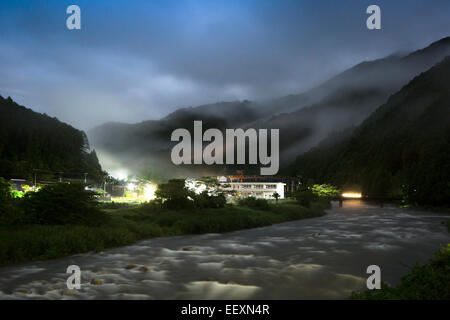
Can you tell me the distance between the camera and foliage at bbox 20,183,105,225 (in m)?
23.8

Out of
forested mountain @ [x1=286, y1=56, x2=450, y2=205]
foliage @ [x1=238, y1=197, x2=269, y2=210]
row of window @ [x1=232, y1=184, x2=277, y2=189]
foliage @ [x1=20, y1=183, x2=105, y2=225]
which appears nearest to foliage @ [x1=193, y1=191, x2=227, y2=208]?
foliage @ [x1=238, y1=197, x2=269, y2=210]

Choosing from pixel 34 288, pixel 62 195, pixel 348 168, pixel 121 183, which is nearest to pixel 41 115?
pixel 121 183

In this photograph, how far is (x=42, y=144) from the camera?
5974 inches

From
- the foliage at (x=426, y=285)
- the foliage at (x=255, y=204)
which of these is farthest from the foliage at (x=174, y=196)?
the foliage at (x=426, y=285)

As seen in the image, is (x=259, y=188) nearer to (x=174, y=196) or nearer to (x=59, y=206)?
(x=174, y=196)

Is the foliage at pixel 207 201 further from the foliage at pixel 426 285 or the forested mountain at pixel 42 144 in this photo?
the forested mountain at pixel 42 144

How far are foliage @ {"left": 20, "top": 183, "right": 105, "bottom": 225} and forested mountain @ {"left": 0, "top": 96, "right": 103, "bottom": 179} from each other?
84.7 metres

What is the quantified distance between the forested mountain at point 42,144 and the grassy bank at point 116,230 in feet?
266

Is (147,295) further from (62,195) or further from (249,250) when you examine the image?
(62,195)

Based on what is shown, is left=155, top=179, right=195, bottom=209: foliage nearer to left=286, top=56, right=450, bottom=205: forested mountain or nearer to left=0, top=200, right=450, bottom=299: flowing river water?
left=0, top=200, right=450, bottom=299: flowing river water

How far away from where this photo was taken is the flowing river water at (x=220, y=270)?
43.9 feet
